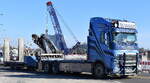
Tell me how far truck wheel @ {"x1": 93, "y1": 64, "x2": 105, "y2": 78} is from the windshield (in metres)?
2.09

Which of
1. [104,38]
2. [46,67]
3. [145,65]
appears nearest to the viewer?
[104,38]

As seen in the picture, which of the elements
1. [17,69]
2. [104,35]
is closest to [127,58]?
[104,35]

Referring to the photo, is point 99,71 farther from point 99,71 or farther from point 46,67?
point 46,67

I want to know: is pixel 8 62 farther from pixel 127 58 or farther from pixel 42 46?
pixel 127 58

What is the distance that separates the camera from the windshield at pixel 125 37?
2384cm

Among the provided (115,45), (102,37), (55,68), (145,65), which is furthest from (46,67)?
(115,45)

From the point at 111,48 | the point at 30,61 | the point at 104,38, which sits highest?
the point at 104,38

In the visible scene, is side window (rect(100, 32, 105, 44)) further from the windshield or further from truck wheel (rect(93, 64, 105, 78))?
truck wheel (rect(93, 64, 105, 78))

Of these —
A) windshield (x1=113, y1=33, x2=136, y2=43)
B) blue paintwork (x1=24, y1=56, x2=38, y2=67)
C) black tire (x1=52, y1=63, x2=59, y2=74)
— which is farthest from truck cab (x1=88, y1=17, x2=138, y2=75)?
blue paintwork (x1=24, y1=56, x2=38, y2=67)

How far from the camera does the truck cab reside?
23672 mm

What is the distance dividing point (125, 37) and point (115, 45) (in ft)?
3.43

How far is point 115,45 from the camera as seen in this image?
77.6ft

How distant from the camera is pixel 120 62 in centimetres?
2370

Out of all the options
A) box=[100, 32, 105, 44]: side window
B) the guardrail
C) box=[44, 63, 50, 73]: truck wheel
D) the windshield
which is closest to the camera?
the windshield
